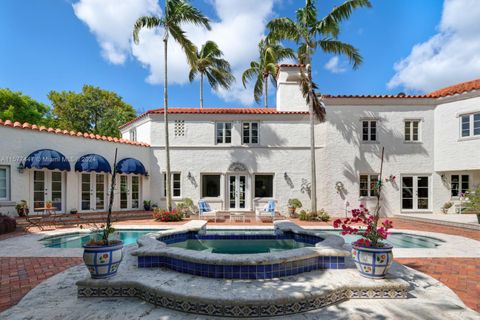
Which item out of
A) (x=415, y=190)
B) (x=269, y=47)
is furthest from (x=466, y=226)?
(x=269, y=47)

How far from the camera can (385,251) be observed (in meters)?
4.71

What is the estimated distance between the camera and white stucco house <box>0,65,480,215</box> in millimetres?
14836

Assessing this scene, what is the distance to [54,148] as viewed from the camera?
13.5 metres

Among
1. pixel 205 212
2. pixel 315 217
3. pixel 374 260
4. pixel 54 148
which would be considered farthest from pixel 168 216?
pixel 374 260

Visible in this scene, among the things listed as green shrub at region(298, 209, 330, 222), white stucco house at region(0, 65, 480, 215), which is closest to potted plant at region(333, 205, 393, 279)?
green shrub at region(298, 209, 330, 222)

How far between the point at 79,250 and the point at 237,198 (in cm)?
999

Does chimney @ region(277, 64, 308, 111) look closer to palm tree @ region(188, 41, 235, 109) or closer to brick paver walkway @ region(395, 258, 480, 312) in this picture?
palm tree @ region(188, 41, 235, 109)

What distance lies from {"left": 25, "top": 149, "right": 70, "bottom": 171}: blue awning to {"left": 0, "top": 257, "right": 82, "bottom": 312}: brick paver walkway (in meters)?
6.92

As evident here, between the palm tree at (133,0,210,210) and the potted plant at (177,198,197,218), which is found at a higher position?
the palm tree at (133,0,210,210)

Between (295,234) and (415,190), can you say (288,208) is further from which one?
(415,190)

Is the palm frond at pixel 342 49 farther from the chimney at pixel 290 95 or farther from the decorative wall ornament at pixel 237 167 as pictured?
the decorative wall ornament at pixel 237 167

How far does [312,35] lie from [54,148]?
54.6 feet

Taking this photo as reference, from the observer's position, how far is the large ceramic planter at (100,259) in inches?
182

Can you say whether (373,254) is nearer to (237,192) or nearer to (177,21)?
(237,192)
